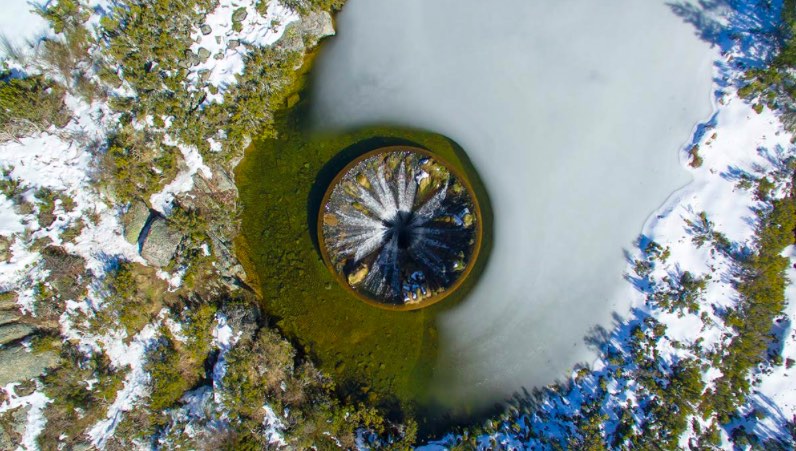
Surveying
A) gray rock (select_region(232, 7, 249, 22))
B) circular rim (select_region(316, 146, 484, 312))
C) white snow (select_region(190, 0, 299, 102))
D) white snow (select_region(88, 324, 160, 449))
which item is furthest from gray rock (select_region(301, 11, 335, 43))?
white snow (select_region(88, 324, 160, 449))

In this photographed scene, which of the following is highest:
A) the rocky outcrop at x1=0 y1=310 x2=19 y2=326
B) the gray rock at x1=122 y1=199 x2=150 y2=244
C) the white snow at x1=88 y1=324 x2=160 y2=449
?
the gray rock at x1=122 y1=199 x2=150 y2=244

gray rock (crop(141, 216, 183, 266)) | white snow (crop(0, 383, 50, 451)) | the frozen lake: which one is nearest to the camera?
white snow (crop(0, 383, 50, 451))

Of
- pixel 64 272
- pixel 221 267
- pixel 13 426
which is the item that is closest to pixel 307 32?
pixel 221 267

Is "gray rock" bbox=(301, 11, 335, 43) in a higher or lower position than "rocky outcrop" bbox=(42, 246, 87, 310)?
higher

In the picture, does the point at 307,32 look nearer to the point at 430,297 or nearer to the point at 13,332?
the point at 430,297

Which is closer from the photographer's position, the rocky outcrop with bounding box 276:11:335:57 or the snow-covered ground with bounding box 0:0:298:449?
the snow-covered ground with bounding box 0:0:298:449

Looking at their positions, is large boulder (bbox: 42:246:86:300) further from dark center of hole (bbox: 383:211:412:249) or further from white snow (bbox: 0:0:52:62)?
dark center of hole (bbox: 383:211:412:249)
